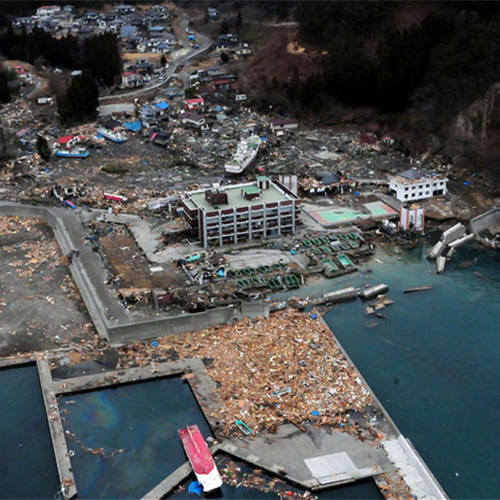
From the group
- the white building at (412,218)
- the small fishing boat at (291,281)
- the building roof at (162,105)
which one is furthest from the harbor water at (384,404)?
the building roof at (162,105)

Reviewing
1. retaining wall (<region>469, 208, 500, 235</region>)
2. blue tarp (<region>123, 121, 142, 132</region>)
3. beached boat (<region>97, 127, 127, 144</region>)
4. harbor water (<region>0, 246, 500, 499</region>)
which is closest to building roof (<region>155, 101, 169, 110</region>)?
blue tarp (<region>123, 121, 142, 132</region>)

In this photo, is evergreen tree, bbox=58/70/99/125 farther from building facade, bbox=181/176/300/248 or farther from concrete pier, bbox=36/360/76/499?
concrete pier, bbox=36/360/76/499

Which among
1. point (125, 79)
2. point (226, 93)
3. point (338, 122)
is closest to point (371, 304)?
point (338, 122)

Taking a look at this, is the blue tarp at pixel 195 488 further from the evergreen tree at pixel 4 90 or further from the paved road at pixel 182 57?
Answer: the evergreen tree at pixel 4 90

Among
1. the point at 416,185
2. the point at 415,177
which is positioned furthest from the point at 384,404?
the point at 415,177

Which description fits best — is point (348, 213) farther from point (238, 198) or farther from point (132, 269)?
point (132, 269)

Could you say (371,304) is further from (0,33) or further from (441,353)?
(0,33)

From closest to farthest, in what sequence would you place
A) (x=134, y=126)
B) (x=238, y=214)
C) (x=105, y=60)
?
(x=238, y=214)
(x=134, y=126)
(x=105, y=60)
